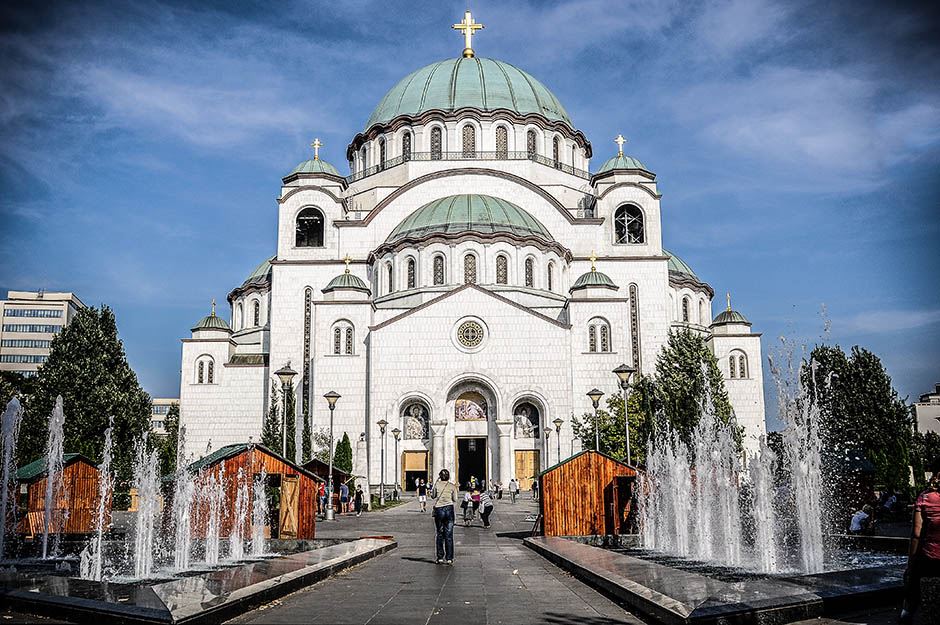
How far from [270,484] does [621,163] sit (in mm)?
34594

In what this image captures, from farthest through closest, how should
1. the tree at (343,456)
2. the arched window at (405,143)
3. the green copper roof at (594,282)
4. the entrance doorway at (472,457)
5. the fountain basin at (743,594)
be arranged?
1. the arched window at (405,143)
2. the green copper roof at (594,282)
3. the entrance doorway at (472,457)
4. the tree at (343,456)
5. the fountain basin at (743,594)

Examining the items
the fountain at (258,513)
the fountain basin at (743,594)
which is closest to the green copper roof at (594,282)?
the fountain at (258,513)

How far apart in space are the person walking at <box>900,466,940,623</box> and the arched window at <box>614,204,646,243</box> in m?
40.8

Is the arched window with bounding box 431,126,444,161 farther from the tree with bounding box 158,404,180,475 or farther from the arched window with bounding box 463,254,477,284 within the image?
the tree with bounding box 158,404,180,475

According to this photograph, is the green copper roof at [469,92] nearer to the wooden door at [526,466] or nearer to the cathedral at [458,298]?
the cathedral at [458,298]

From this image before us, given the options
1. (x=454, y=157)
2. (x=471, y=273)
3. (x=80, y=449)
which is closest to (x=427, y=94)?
(x=454, y=157)

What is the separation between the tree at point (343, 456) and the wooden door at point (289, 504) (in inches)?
810

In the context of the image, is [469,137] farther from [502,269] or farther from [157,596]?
[157,596]

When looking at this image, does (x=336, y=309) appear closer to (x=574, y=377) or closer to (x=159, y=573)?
(x=574, y=377)

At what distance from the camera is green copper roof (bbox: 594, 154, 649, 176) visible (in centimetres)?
4806

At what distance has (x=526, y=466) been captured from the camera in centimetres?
4078

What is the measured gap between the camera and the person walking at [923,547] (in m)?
7.08

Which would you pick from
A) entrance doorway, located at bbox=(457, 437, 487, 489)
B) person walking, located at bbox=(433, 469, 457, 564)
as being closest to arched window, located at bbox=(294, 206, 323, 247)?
entrance doorway, located at bbox=(457, 437, 487, 489)

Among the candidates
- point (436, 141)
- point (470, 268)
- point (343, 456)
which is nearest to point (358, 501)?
point (343, 456)
